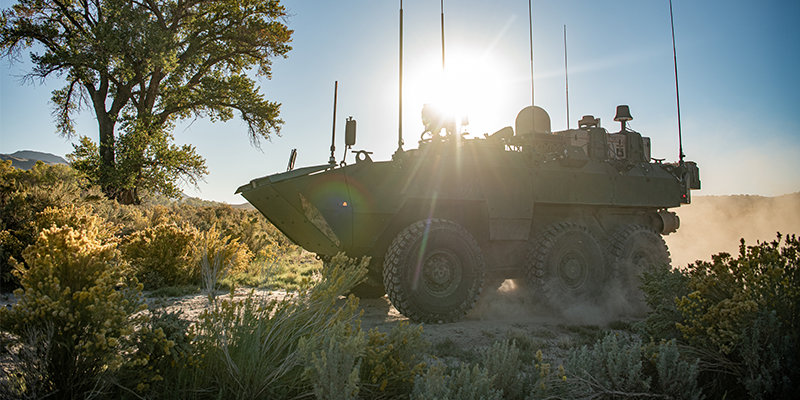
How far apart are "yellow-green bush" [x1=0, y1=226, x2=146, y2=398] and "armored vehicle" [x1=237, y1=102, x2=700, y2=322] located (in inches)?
90.9

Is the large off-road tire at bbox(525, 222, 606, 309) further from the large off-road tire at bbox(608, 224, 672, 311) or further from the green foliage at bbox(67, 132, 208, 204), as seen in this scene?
the green foliage at bbox(67, 132, 208, 204)

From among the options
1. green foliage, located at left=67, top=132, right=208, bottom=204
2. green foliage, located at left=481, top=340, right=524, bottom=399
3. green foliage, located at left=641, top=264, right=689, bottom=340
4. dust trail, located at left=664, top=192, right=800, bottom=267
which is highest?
green foliage, located at left=67, top=132, right=208, bottom=204

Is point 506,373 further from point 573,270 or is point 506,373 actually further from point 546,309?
point 573,270

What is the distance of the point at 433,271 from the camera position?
4.86 meters

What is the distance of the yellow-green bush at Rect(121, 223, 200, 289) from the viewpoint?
6.85 meters

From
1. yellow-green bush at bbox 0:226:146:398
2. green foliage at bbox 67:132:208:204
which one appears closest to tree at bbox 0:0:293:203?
green foliage at bbox 67:132:208:204

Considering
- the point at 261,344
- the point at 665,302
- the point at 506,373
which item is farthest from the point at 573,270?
the point at 261,344

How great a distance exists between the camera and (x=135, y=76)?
1481 centimetres

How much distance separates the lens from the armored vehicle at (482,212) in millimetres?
4684

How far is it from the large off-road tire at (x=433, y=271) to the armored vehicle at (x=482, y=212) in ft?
0.04

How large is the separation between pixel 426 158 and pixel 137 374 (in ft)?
11.5

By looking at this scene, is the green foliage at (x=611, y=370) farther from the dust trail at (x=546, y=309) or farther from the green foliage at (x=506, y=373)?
the dust trail at (x=546, y=309)

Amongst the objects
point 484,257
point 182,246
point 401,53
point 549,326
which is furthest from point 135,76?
point 549,326

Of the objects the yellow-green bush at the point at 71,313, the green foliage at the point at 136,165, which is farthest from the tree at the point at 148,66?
the yellow-green bush at the point at 71,313
